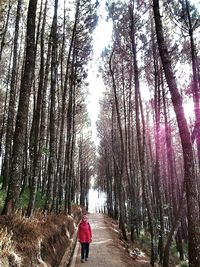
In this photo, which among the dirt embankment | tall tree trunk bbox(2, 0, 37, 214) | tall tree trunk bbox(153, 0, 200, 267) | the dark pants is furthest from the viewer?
the dark pants

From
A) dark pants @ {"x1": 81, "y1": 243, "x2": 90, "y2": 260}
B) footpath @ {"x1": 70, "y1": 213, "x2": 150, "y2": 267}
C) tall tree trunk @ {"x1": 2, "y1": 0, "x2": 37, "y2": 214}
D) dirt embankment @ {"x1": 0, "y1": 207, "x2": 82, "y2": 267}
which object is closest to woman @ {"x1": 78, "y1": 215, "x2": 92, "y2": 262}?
dark pants @ {"x1": 81, "y1": 243, "x2": 90, "y2": 260}

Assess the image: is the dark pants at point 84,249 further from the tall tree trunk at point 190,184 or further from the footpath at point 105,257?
the tall tree trunk at point 190,184

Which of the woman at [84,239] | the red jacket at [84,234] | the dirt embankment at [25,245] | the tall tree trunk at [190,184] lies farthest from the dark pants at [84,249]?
the tall tree trunk at [190,184]

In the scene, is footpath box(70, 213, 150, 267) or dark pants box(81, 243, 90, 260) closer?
footpath box(70, 213, 150, 267)

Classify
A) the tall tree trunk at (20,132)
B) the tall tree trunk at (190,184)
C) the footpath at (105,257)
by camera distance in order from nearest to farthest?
the tall tree trunk at (190,184)
the tall tree trunk at (20,132)
the footpath at (105,257)

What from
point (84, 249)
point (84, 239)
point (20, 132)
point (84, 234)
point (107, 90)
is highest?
point (107, 90)

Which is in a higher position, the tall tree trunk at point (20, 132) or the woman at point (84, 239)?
the tall tree trunk at point (20, 132)

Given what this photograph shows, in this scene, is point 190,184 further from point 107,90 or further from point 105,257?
point 107,90

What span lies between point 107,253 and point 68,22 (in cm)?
1350

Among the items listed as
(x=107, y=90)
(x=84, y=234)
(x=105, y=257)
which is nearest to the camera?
(x=84, y=234)

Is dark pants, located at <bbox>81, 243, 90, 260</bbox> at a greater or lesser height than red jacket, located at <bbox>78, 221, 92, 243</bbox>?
lesser

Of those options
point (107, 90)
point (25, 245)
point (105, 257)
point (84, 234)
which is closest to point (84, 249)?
point (84, 234)

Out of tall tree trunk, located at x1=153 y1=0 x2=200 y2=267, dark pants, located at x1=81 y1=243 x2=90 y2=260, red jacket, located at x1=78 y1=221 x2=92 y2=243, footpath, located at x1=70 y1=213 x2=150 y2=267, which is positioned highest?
tall tree trunk, located at x1=153 y1=0 x2=200 y2=267

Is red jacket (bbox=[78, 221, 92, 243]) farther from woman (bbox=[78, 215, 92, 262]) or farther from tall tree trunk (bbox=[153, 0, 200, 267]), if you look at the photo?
tall tree trunk (bbox=[153, 0, 200, 267])
